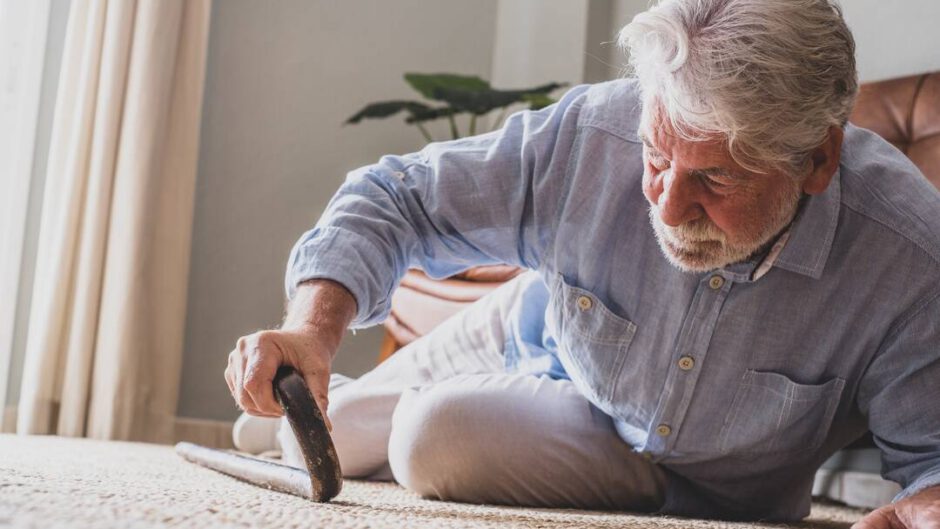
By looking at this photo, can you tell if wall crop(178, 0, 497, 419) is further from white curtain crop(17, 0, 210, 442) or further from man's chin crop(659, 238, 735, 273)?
man's chin crop(659, 238, 735, 273)

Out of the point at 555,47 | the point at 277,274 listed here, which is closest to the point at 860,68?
the point at 555,47

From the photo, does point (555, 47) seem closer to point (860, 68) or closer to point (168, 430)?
point (860, 68)

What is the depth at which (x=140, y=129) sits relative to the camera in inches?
88.7

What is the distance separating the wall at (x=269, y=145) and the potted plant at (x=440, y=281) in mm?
143

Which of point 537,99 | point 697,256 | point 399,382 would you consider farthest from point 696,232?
point 537,99

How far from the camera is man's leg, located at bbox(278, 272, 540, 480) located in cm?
147

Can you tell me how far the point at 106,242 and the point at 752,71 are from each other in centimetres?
167

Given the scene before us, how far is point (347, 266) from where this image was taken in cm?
94

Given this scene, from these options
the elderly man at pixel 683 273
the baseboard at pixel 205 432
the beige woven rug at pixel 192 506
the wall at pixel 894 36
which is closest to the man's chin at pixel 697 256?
the elderly man at pixel 683 273

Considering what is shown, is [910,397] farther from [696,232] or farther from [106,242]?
[106,242]

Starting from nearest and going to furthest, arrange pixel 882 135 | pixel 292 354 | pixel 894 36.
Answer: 1. pixel 292 354
2. pixel 882 135
3. pixel 894 36

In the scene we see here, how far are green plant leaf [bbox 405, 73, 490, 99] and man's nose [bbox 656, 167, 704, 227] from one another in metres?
1.48

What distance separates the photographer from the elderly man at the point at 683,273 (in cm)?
93

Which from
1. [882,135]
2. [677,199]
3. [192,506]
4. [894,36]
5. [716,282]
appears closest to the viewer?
[192,506]
